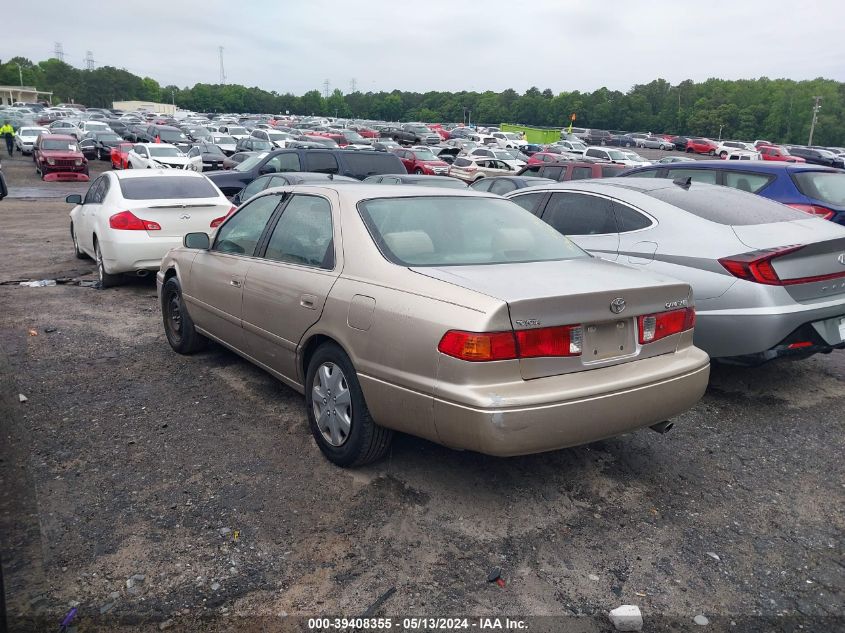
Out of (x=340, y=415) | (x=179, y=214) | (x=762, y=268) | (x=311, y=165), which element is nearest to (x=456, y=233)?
(x=340, y=415)

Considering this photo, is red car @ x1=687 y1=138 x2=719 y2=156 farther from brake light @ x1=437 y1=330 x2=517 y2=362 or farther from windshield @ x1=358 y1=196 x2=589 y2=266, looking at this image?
brake light @ x1=437 y1=330 x2=517 y2=362

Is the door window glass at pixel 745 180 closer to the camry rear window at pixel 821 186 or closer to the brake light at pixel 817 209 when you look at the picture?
the camry rear window at pixel 821 186

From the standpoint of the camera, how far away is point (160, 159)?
25766 millimetres

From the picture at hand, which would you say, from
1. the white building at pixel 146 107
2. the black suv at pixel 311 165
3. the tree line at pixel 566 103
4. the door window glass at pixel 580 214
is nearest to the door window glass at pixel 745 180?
the door window glass at pixel 580 214

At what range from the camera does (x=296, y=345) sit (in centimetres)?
427

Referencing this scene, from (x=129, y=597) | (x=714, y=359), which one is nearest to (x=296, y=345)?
(x=129, y=597)

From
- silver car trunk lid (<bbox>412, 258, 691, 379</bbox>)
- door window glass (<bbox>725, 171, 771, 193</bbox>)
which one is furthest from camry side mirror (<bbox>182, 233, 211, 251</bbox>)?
door window glass (<bbox>725, 171, 771, 193</bbox>)

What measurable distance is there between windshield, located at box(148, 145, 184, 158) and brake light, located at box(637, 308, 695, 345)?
25687 mm

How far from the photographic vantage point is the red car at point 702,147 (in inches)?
2341

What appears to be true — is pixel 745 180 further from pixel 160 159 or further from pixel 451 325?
pixel 160 159

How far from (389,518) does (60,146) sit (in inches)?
1156

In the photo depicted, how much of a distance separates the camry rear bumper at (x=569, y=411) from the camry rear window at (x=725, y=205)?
2254mm

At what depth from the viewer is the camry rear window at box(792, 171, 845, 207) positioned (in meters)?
8.31

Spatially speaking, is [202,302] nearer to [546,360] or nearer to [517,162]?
[546,360]
